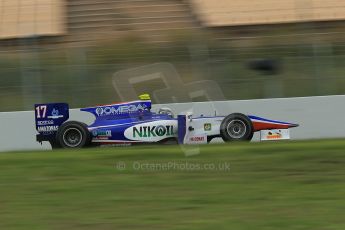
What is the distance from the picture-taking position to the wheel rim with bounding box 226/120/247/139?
864cm

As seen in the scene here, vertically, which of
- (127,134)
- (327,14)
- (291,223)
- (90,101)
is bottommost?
(291,223)

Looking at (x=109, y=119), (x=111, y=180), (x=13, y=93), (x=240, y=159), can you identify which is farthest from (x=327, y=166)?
(x=13, y=93)

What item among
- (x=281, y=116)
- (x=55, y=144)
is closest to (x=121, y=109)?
(x=55, y=144)

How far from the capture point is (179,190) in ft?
17.7

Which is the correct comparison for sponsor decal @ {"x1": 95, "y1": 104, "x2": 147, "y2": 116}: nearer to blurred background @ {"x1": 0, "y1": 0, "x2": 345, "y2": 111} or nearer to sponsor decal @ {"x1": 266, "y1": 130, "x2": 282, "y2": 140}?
sponsor decal @ {"x1": 266, "y1": 130, "x2": 282, "y2": 140}

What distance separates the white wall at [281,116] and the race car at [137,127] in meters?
2.20

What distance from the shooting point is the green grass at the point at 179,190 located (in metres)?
4.68

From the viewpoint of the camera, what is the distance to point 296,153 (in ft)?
20.5

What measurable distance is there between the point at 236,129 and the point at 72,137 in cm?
234

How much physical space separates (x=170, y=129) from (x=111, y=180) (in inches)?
132

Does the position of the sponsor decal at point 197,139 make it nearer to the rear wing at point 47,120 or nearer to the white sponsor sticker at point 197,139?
the white sponsor sticker at point 197,139

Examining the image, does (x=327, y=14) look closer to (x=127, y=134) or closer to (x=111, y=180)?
(x=127, y=134)

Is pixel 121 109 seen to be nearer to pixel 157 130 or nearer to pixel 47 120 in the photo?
pixel 157 130

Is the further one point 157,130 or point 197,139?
point 157,130
